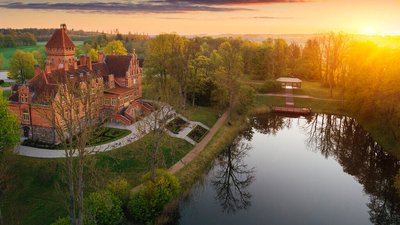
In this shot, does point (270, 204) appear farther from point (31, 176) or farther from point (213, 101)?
point (213, 101)

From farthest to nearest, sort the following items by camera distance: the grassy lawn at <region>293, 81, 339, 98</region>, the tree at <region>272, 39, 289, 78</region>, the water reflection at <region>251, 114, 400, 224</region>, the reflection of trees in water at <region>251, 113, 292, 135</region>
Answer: the tree at <region>272, 39, 289, 78</region>
the grassy lawn at <region>293, 81, 339, 98</region>
the reflection of trees in water at <region>251, 113, 292, 135</region>
the water reflection at <region>251, 114, 400, 224</region>

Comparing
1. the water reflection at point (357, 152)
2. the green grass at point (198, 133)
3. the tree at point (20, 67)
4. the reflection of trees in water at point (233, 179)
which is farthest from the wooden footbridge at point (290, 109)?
the tree at point (20, 67)

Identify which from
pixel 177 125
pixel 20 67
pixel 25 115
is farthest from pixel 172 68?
pixel 20 67

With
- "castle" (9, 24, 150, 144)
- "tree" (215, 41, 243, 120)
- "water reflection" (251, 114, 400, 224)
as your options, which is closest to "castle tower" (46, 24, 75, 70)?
"castle" (9, 24, 150, 144)

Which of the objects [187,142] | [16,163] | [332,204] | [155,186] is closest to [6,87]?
[16,163]

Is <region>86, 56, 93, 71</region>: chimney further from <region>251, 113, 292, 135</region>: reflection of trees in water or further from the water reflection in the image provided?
the water reflection

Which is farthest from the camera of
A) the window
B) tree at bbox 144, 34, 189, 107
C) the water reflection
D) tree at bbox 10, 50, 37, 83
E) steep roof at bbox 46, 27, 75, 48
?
tree at bbox 10, 50, 37, 83
